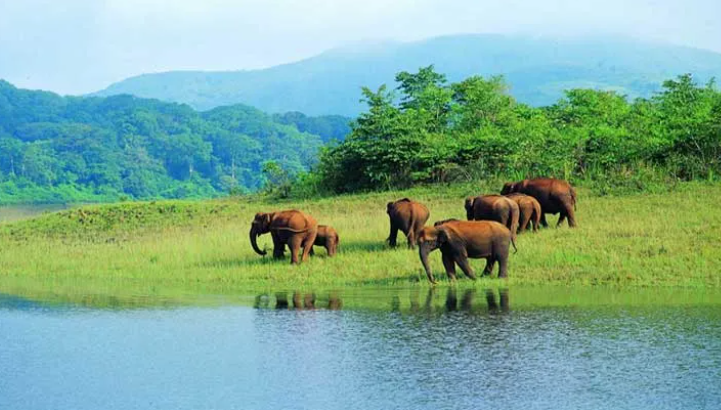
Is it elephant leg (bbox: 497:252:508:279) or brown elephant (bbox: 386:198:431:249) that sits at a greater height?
brown elephant (bbox: 386:198:431:249)

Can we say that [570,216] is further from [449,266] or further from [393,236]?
[449,266]

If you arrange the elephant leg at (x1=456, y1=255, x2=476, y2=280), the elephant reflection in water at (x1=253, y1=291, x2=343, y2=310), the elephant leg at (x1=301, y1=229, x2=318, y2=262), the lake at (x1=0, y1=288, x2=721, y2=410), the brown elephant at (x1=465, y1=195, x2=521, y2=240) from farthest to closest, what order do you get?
the elephant leg at (x1=301, y1=229, x2=318, y2=262), the brown elephant at (x1=465, y1=195, x2=521, y2=240), the elephant leg at (x1=456, y1=255, x2=476, y2=280), the elephant reflection in water at (x1=253, y1=291, x2=343, y2=310), the lake at (x1=0, y1=288, x2=721, y2=410)

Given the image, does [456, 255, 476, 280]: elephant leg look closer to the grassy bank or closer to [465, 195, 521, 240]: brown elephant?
the grassy bank

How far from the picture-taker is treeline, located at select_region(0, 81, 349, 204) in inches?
4016

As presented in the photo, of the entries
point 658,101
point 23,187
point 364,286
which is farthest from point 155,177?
point 364,286

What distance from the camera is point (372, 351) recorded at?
14.4 metres

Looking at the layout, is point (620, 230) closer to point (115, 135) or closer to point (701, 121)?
point (701, 121)

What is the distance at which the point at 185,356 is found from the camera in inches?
577

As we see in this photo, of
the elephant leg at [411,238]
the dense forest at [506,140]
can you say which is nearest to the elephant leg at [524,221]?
the elephant leg at [411,238]

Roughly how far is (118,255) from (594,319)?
44.4ft

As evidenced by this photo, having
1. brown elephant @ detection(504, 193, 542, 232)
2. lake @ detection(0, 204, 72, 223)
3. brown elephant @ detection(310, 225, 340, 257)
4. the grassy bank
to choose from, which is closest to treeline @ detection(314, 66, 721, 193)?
the grassy bank

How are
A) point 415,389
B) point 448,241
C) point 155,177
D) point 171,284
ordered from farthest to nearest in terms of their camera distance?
point 155,177, point 171,284, point 448,241, point 415,389

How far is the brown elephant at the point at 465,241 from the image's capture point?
1920 cm

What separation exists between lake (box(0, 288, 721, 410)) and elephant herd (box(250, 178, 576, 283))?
0.85m
